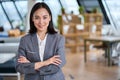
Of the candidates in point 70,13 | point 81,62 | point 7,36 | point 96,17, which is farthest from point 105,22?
point 7,36

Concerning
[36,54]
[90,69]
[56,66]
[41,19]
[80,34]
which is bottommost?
[90,69]

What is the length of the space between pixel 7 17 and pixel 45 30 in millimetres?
10779

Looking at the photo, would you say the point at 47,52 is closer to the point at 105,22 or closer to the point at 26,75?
the point at 26,75

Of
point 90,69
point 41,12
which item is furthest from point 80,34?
point 41,12

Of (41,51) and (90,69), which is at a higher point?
(41,51)

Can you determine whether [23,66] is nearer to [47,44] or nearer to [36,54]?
[36,54]

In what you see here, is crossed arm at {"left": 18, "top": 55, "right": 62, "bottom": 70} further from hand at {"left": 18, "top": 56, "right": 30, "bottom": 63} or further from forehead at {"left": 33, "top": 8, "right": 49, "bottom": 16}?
forehead at {"left": 33, "top": 8, "right": 49, "bottom": 16}

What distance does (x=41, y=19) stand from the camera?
2.03 m

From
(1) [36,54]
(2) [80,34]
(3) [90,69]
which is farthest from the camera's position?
(2) [80,34]

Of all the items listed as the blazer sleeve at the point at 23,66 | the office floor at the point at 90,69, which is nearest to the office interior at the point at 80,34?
the office floor at the point at 90,69

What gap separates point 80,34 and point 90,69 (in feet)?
9.73

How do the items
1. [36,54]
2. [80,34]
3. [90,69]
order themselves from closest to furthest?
[36,54] → [90,69] → [80,34]

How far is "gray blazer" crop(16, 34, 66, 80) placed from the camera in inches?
78.7

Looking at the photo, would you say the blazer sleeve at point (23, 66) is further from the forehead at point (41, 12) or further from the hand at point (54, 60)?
the forehead at point (41, 12)
